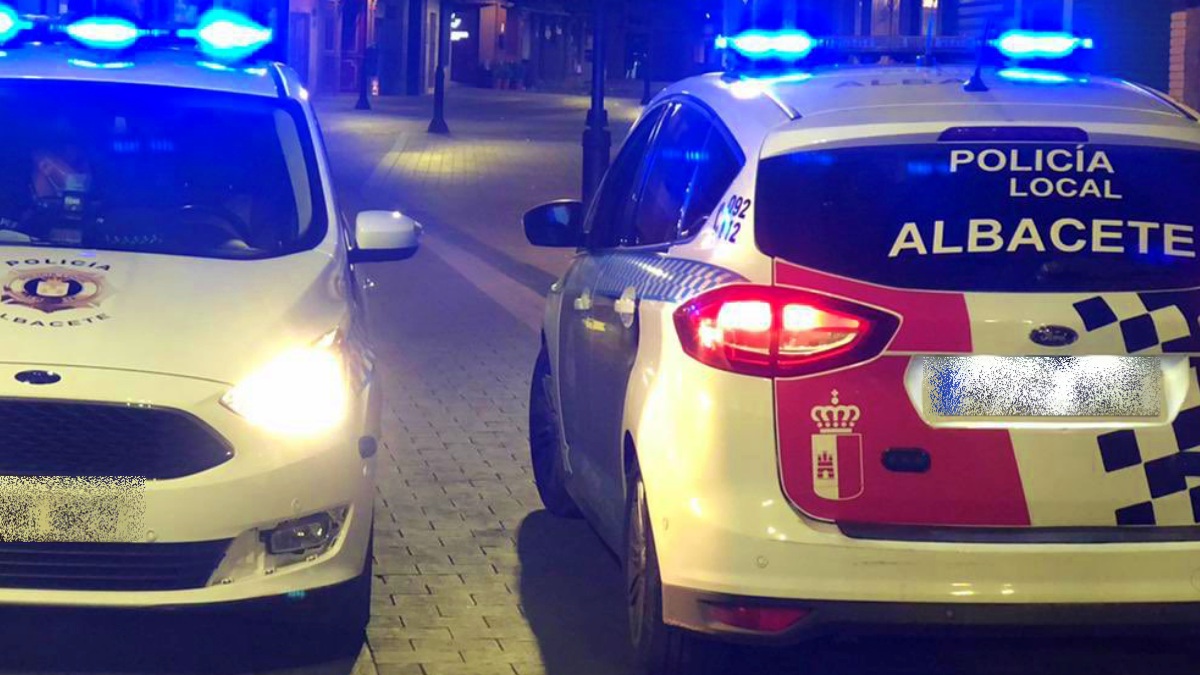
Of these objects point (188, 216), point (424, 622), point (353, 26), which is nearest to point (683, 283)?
point (424, 622)

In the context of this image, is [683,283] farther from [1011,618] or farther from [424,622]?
[424,622]

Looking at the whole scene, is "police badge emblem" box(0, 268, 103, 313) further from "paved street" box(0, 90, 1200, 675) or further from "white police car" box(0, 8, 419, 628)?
"paved street" box(0, 90, 1200, 675)

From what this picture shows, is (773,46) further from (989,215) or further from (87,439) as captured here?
(87,439)

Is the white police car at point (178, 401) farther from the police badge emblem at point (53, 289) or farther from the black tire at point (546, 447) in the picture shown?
the black tire at point (546, 447)

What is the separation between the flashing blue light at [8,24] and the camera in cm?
681

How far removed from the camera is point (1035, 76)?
5.77 metres

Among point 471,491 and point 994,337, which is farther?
point 471,491

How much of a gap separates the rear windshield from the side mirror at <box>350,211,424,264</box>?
1.97 meters

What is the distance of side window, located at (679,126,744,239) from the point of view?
520 cm

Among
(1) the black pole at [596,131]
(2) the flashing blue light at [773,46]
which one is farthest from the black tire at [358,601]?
(1) the black pole at [596,131]

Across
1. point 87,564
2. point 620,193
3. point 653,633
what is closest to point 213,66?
Result: point 620,193

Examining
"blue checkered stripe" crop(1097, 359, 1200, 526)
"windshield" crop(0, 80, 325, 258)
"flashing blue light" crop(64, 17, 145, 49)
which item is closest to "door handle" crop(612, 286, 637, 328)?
"windshield" crop(0, 80, 325, 258)

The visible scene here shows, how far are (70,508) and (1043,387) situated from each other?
7.92ft

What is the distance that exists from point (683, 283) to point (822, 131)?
0.50 metres
